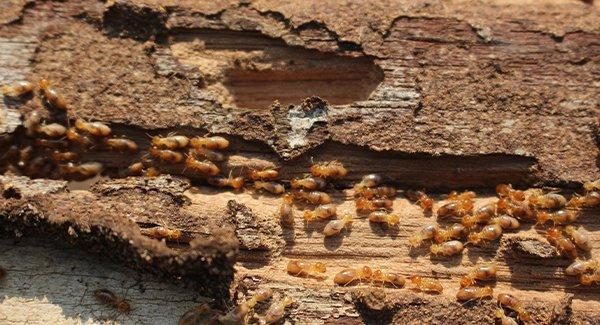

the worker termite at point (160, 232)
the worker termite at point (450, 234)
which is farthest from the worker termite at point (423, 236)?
the worker termite at point (160, 232)

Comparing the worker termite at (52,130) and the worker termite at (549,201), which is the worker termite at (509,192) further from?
the worker termite at (52,130)

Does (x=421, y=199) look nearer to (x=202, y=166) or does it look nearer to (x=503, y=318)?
(x=503, y=318)

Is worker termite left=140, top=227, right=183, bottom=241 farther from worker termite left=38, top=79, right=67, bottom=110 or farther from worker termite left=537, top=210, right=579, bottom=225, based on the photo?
worker termite left=537, top=210, right=579, bottom=225

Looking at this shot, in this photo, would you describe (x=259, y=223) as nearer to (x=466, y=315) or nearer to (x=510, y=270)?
(x=466, y=315)

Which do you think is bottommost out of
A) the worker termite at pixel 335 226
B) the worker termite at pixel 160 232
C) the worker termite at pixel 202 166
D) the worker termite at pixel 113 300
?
the worker termite at pixel 113 300

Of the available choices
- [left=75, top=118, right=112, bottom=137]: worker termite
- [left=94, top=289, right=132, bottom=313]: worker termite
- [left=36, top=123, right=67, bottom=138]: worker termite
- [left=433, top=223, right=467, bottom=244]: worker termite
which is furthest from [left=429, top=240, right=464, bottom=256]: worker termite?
[left=36, top=123, right=67, bottom=138]: worker termite

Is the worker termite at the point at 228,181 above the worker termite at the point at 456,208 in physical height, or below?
below
